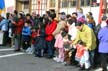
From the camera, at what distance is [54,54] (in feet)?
52.3

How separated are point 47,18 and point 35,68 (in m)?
3.09

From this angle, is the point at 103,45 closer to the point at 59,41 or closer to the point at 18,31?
the point at 59,41

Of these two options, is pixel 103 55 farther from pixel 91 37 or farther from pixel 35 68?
pixel 35 68

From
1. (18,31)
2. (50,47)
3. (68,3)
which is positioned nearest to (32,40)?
(18,31)

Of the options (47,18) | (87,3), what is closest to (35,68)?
(47,18)

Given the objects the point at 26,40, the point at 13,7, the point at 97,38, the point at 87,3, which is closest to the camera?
the point at 97,38

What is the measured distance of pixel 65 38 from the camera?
14.2 meters

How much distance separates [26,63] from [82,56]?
2408 mm

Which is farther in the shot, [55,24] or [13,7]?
[13,7]

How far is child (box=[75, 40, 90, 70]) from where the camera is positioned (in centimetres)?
1271

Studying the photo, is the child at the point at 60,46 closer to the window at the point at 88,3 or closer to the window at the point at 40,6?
the window at the point at 88,3

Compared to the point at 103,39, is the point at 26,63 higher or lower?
lower

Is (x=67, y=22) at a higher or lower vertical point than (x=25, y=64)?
higher

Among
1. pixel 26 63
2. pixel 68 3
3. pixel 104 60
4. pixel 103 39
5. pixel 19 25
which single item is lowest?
pixel 26 63
